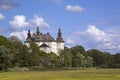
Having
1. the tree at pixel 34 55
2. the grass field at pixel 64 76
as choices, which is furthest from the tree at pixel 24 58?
the grass field at pixel 64 76

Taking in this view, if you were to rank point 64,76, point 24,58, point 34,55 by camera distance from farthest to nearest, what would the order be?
point 34,55, point 24,58, point 64,76

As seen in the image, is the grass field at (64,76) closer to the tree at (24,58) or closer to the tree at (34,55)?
the tree at (24,58)

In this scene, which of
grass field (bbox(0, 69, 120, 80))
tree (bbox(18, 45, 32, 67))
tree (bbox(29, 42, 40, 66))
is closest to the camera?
grass field (bbox(0, 69, 120, 80))

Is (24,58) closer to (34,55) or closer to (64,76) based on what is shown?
(34,55)

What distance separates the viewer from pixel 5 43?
16125 centimetres

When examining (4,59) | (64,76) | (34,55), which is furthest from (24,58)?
(64,76)

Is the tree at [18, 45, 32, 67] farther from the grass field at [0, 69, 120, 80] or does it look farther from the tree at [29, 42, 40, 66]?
the grass field at [0, 69, 120, 80]

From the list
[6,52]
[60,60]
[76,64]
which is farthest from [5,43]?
[76,64]

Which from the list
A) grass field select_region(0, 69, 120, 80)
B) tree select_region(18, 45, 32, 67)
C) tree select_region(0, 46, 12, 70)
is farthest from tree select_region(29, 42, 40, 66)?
grass field select_region(0, 69, 120, 80)

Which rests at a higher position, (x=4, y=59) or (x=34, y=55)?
(x=34, y=55)

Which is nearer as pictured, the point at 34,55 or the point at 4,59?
the point at 4,59

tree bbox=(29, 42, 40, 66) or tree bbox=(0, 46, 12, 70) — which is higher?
tree bbox=(29, 42, 40, 66)

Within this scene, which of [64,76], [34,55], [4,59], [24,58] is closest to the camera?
[64,76]

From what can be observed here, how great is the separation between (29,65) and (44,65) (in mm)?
9574
